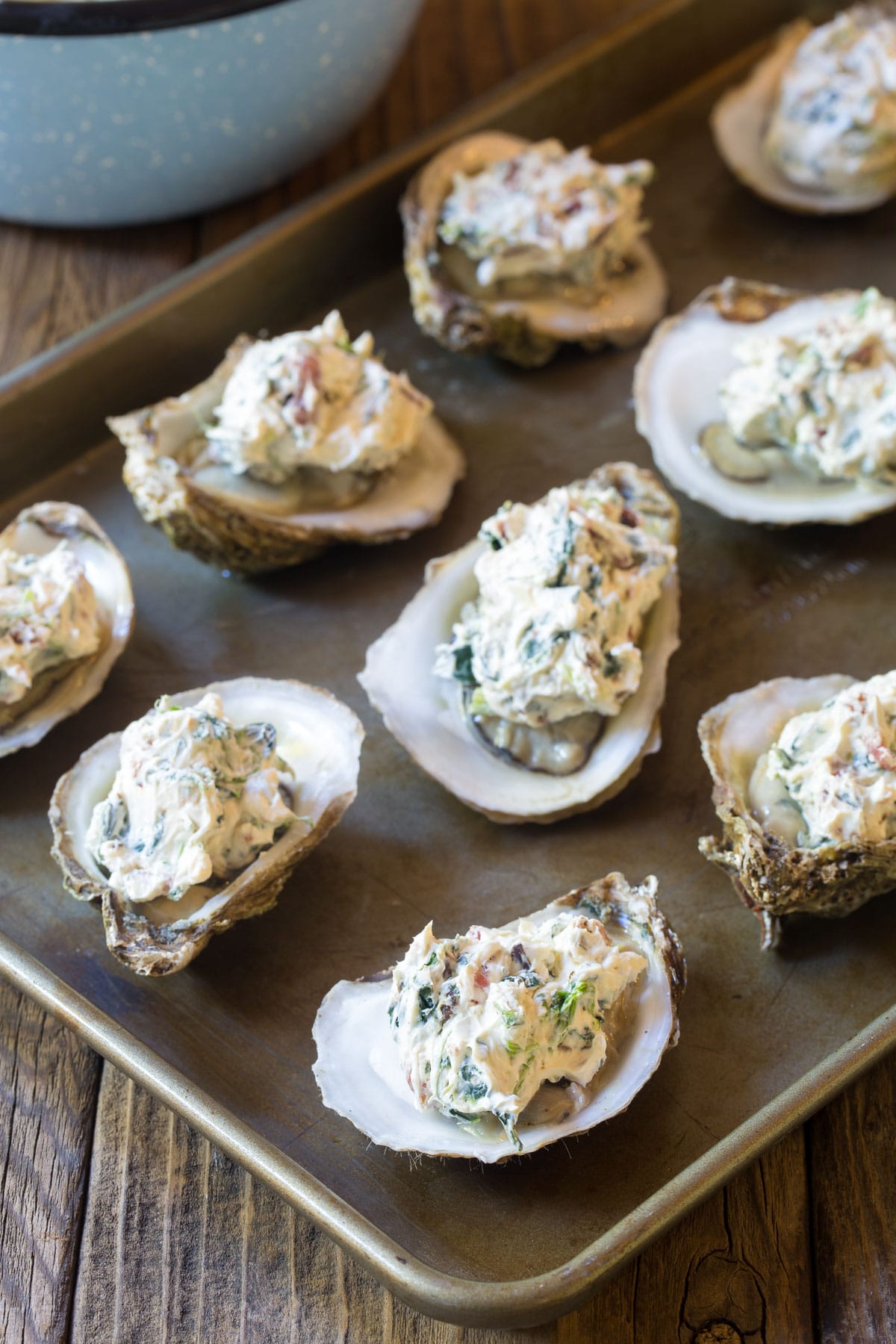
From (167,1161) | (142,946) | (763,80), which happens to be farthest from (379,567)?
(763,80)

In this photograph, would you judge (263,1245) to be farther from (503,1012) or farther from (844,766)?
(844,766)

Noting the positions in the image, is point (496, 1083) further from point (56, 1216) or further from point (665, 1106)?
point (56, 1216)

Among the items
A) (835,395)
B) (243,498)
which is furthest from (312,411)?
(835,395)

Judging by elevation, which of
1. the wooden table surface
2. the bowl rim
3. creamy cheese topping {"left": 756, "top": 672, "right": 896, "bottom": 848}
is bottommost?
the wooden table surface

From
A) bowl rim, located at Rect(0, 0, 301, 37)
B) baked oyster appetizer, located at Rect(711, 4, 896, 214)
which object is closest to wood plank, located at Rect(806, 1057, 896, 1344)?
baked oyster appetizer, located at Rect(711, 4, 896, 214)

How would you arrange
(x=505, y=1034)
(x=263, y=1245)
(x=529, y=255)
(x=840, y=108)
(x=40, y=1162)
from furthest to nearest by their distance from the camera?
(x=840, y=108) → (x=529, y=255) → (x=40, y=1162) → (x=263, y=1245) → (x=505, y=1034)

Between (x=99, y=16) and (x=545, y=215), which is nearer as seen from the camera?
(x=99, y=16)

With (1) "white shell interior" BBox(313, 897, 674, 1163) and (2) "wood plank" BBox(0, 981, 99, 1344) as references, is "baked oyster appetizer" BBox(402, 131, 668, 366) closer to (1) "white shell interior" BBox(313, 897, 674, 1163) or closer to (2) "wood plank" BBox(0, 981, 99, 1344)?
(1) "white shell interior" BBox(313, 897, 674, 1163)
